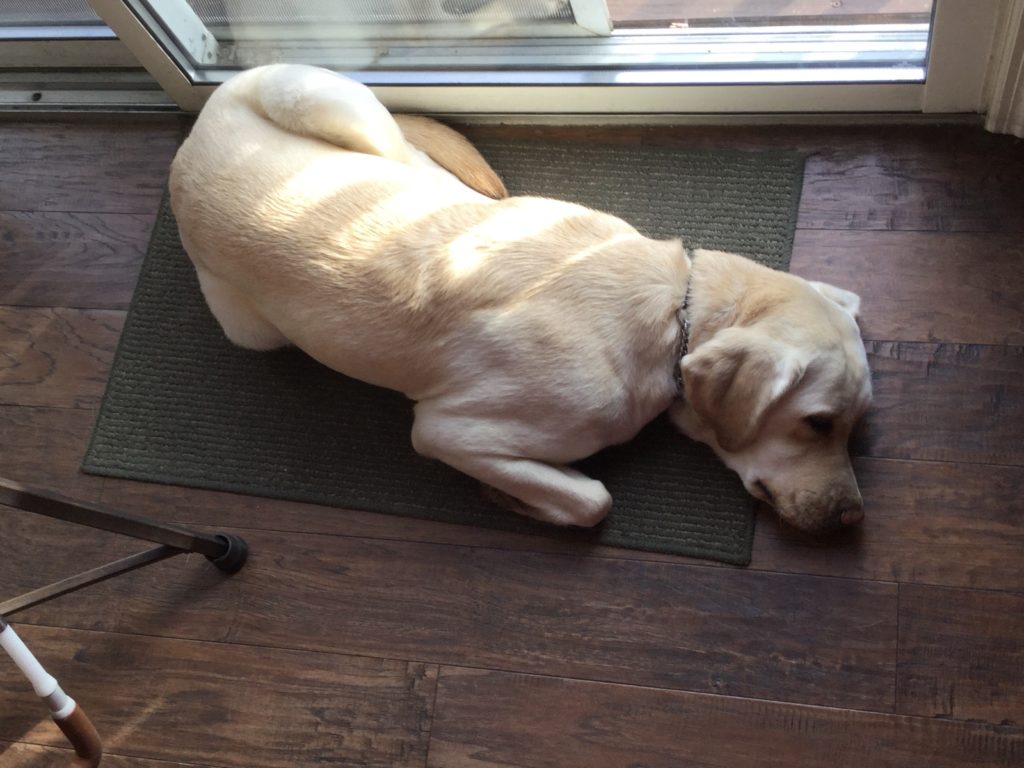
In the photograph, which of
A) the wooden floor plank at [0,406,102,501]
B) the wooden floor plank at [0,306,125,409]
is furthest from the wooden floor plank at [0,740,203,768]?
the wooden floor plank at [0,306,125,409]

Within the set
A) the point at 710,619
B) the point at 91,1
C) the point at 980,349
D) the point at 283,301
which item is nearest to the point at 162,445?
the point at 283,301

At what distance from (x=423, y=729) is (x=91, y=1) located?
192 cm

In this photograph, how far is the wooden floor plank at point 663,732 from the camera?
6.23ft

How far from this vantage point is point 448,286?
1859mm

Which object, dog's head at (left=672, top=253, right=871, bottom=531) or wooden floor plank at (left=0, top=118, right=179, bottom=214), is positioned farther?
wooden floor plank at (left=0, top=118, right=179, bottom=214)

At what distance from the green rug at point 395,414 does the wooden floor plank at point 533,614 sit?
3.4 inches

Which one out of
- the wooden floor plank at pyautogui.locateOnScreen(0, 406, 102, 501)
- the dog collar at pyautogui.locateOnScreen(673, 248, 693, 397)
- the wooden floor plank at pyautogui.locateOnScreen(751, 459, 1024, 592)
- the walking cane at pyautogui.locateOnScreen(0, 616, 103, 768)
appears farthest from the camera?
the wooden floor plank at pyautogui.locateOnScreen(0, 406, 102, 501)

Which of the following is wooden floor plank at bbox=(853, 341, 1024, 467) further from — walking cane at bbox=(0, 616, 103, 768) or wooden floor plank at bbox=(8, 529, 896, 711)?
walking cane at bbox=(0, 616, 103, 768)

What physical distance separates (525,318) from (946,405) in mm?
946

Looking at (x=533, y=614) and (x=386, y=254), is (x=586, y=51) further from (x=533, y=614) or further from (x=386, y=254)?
(x=533, y=614)

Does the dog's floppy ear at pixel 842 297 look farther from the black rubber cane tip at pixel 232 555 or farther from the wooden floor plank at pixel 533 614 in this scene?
the black rubber cane tip at pixel 232 555

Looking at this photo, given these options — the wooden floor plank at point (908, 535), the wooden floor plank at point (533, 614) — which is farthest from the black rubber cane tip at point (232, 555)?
the wooden floor plank at point (908, 535)

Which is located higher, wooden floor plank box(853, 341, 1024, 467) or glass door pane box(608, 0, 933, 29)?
glass door pane box(608, 0, 933, 29)

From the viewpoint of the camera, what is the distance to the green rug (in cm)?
211
